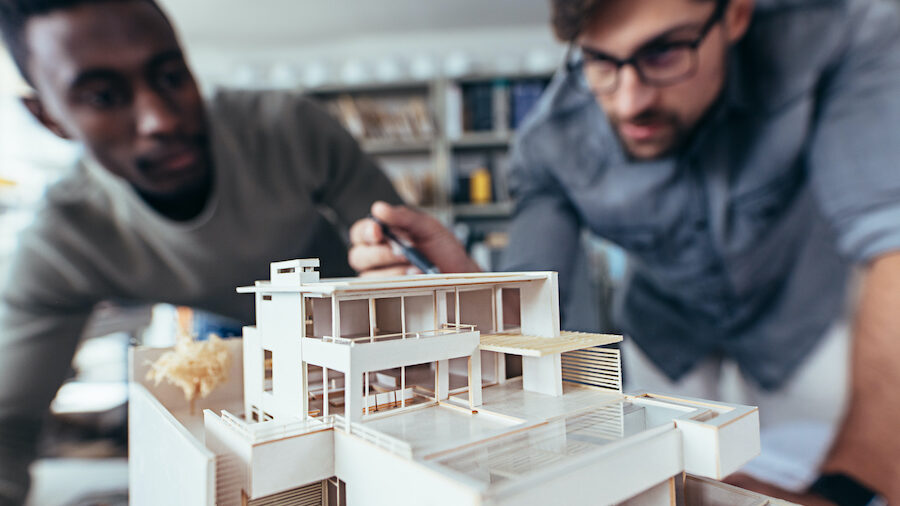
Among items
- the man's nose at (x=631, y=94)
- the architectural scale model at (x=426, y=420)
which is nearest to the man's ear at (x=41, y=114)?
the architectural scale model at (x=426, y=420)

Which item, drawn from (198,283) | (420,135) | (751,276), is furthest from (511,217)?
(198,283)

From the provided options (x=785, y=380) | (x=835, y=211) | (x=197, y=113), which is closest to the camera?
(x=835, y=211)

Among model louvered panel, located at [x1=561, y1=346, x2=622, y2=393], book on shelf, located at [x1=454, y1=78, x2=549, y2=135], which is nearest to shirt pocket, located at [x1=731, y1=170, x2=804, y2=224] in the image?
model louvered panel, located at [x1=561, y1=346, x2=622, y2=393]

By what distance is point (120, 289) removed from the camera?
7.54ft

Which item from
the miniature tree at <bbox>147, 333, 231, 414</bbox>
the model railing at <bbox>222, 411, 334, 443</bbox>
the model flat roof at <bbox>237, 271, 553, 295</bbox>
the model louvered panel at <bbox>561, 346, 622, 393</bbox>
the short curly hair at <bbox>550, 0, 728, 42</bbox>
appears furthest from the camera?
the short curly hair at <bbox>550, 0, 728, 42</bbox>

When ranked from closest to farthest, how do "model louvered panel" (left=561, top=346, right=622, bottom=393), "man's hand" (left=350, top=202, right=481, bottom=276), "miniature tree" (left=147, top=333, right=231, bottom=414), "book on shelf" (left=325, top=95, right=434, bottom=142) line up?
1. "model louvered panel" (left=561, top=346, right=622, bottom=393)
2. "miniature tree" (left=147, top=333, right=231, bottom=414)
3. "man's hand" (left=350, top=202, right=481, bottom=276)
4. "book on shelf" (left=325, top=95, right=434, bottom=142)

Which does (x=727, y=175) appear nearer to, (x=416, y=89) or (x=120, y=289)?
(x=416, y=89)

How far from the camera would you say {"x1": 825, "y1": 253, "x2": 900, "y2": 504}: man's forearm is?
1.93 meters

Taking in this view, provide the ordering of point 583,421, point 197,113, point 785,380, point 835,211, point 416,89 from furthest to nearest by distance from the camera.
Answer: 1. point 416,89
2. point 197,113
3. point 785,380
4. point 835,211
5. point 583,421

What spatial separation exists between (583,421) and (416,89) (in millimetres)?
2005

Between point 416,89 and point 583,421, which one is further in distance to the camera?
point 416,89

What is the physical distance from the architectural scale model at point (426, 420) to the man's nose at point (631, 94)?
3.33 feet

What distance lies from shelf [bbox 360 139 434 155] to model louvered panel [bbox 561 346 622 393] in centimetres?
140

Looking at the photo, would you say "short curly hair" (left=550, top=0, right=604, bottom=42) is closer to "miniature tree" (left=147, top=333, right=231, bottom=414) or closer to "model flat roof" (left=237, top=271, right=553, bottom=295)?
"model flat roof" (left=237, top=271, right=553, bottom=295)
